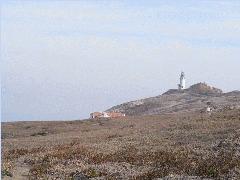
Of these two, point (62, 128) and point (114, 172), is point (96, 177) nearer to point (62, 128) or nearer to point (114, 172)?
point (114, 172)

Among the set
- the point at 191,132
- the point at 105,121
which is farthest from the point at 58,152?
the point at 105,121

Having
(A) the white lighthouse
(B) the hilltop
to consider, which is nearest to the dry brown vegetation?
(B) the hilltop

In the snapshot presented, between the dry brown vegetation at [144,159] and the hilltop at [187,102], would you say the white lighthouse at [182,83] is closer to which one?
the hilltop at [187,102]

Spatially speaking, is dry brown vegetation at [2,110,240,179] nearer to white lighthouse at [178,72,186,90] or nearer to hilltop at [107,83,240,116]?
hilltop at [107,83,240,116]

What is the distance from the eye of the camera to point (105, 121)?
2431 inches

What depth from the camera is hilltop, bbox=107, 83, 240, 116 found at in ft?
274

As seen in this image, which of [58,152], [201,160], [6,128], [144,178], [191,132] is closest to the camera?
[144,178]

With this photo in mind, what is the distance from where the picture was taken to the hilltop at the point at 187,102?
83562mm

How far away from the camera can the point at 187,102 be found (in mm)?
94688

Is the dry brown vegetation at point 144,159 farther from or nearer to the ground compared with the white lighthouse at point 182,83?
nearer to the ground

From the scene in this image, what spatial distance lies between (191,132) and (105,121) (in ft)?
83.9

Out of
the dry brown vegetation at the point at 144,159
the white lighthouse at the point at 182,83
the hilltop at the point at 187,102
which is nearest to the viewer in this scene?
the dry brown vegetation at the point at 144,159

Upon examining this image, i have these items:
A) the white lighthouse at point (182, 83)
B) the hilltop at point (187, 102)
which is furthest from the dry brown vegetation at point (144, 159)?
the white lighthouse at point (182, 83)

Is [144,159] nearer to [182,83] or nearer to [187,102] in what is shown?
[187,102]
